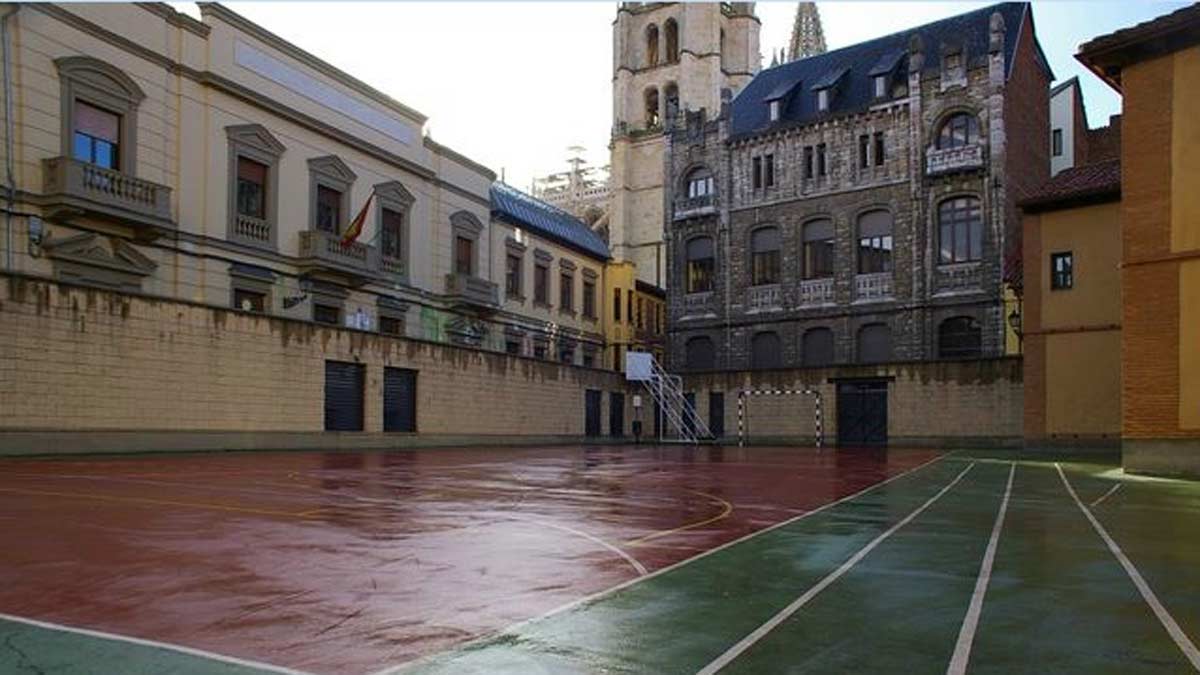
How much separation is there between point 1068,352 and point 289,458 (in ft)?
77.0

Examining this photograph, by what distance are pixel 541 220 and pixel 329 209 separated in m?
16.3

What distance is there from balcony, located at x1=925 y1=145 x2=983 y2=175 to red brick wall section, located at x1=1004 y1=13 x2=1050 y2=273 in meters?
1.36

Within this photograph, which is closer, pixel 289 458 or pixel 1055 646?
pixel 1055 646

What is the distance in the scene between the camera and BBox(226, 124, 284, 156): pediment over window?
3052cm

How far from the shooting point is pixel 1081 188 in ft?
95.5

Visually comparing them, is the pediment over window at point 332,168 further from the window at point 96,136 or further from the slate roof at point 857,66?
the slate roof at point 857,66

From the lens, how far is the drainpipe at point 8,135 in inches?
944

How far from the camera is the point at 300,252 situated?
108ft

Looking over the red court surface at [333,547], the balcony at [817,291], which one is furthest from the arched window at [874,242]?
the red court surface at [333,547]

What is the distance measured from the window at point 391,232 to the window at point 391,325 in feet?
8.30

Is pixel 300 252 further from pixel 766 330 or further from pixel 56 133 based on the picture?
pixel 766 330

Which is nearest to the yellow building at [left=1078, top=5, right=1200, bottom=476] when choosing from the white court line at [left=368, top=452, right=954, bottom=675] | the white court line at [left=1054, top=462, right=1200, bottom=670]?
the white court line at [left=1054, top=462, right=1200, bottom=670]

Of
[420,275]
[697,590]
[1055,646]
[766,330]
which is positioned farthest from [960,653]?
[766,330]

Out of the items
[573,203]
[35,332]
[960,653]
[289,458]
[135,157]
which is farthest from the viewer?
[573,203]
